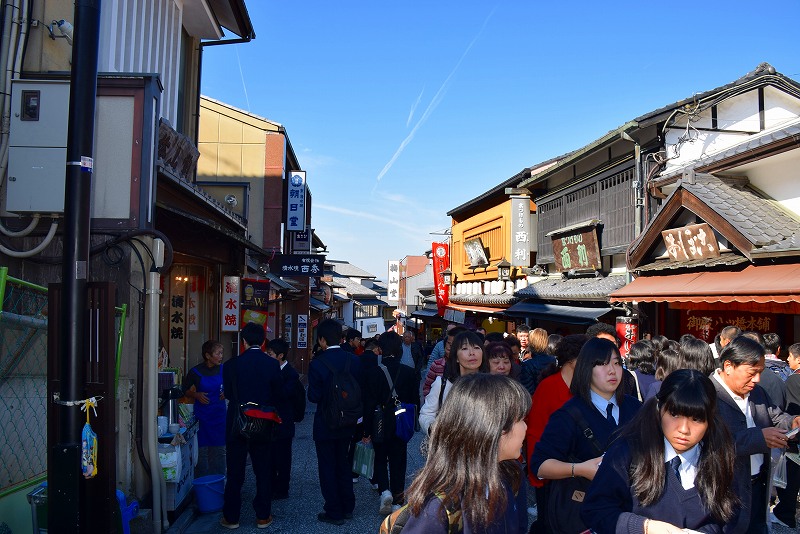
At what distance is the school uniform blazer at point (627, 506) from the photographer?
253cm

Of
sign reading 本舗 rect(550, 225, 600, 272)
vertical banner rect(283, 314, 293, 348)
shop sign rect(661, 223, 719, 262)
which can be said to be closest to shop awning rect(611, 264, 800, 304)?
shop sign rect(661, 223, 719, 262)

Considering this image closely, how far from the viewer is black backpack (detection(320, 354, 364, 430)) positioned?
6055mm

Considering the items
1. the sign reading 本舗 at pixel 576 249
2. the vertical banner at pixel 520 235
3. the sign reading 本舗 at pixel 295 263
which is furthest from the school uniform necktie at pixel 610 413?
the vertical banner at pixel 520 235

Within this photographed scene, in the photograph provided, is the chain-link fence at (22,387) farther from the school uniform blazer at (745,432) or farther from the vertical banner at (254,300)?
the vertical banner at (254,300)

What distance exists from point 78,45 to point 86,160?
765mm

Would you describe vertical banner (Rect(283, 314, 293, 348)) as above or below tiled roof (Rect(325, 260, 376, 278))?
below

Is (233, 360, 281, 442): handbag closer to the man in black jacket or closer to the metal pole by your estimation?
the man in black jacket

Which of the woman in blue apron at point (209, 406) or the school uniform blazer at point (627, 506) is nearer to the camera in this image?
the school uniform blazer at point (627, 506)

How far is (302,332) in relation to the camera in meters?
23.4

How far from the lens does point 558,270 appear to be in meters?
15.9

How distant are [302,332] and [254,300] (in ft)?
37.8

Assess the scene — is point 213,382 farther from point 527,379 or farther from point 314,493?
point 527,379

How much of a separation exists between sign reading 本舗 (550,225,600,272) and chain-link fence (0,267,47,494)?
1124 centimetres

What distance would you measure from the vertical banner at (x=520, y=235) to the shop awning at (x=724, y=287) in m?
7.63
